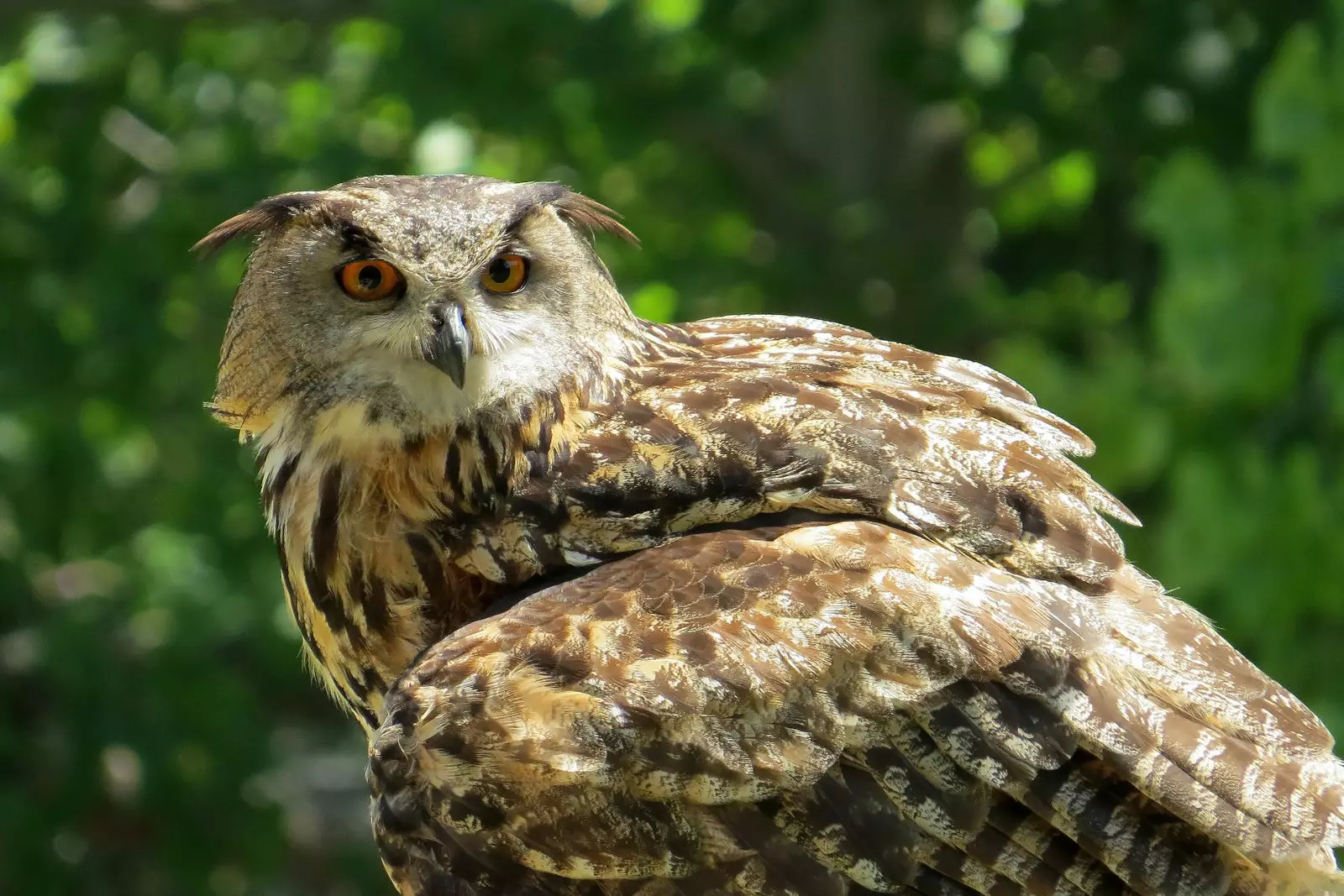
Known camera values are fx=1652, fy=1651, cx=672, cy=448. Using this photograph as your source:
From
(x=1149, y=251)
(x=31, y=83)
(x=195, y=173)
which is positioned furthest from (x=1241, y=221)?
(x=31, y=83)

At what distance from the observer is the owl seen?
7.14 feet

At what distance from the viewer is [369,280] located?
249cm

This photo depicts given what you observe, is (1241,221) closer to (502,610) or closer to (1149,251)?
(502,610)

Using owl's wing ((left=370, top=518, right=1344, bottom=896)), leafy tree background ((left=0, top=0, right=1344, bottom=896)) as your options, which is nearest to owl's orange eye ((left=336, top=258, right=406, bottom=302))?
owl's wing ((left=370, top=518, right=1344, bottom=896))

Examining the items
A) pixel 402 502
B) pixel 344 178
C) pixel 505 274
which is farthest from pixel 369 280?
pixel 344 178

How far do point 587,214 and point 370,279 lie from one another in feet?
1.37

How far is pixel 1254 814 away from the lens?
7.05 feet

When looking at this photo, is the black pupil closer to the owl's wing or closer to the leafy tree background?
the owl's wing

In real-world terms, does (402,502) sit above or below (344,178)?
below

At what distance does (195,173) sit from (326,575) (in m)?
3.09

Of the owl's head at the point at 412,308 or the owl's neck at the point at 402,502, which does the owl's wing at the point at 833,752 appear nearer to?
the owl's neck at the point at 402,502

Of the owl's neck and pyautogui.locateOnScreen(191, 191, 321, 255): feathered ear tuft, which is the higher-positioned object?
pyautogui.locateOnScreen(191, 191, 321, 255): feathered ear tuft

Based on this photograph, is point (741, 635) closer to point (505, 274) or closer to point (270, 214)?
point (505, 274)


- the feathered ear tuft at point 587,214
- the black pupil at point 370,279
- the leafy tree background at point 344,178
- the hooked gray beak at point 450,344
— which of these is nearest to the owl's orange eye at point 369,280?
the black pupil at point 370,279
